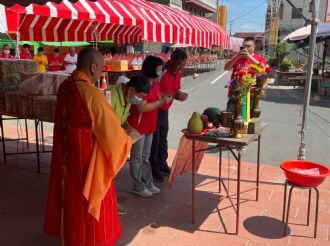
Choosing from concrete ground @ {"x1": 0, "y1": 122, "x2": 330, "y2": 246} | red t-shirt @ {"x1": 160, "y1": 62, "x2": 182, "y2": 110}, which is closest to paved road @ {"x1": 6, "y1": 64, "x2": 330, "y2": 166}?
concrete ground @ {"x1": 0, "y1": 122, "x2": 330, "y2": 246}

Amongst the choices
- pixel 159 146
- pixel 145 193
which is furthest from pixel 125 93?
pixel 159 146

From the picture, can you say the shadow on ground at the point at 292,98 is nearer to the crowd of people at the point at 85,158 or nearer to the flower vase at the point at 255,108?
the flower vase at the point at 255,108

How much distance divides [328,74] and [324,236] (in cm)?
1314

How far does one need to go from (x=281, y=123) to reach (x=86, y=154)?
7.36 m

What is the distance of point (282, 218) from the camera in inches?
149

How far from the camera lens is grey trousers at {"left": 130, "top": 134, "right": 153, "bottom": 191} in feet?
13.3

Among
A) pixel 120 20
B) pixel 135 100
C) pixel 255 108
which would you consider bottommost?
pixel 255 108

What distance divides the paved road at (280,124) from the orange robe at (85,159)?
3.79m

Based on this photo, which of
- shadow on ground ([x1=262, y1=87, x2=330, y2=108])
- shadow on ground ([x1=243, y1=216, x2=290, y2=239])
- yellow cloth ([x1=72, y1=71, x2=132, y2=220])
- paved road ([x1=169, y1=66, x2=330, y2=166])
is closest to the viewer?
yellow cloth ([x1=72, y1=71, x2=132, y2=220])

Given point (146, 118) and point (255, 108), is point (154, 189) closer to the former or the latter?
point (146, 118)

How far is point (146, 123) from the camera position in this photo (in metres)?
3.99

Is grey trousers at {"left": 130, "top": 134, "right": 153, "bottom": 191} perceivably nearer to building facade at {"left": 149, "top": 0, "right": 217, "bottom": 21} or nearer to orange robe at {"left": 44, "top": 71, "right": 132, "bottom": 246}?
orange robe at {"left": 44, "top": 71, "right": 132, "bottom": 246}

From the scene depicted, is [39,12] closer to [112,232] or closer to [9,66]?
[9,66]

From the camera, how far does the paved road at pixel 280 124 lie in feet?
21.0
